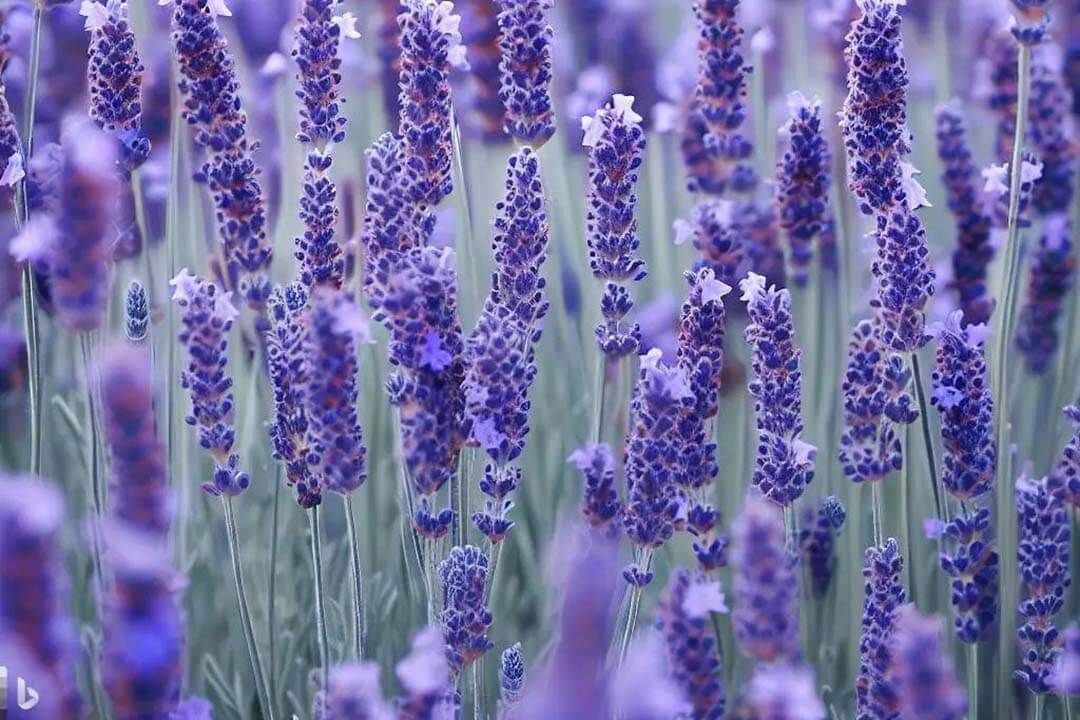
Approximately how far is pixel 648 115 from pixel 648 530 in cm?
242

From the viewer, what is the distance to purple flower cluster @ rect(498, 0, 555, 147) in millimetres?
2068

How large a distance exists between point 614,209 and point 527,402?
31cm

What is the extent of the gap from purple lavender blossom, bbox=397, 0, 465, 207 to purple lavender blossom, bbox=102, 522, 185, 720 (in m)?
0.82

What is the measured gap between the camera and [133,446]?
130 cm

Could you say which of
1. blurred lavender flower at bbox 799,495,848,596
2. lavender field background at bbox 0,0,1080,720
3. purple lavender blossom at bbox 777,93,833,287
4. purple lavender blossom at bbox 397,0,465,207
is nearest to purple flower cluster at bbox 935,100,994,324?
lavender field background at bbox 0,0,1080,720

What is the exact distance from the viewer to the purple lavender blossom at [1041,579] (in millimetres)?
1906

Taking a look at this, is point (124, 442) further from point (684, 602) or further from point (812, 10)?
point (812, 10)

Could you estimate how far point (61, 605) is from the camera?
1217 mm

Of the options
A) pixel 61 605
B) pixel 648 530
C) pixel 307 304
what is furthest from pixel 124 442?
pixel 648 530

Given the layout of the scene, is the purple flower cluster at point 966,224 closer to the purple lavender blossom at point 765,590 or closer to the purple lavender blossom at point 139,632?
the purple lavender blossom at point 765,590

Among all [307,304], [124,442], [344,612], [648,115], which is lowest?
Result: [344,612]

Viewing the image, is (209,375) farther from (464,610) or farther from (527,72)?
(527,72)

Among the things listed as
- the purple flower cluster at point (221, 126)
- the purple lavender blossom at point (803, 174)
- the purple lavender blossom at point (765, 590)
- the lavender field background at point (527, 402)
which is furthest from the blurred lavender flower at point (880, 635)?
the purple flower cluster at point (221, 126)

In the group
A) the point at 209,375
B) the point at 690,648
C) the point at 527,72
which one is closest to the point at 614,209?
the point at 527,72
